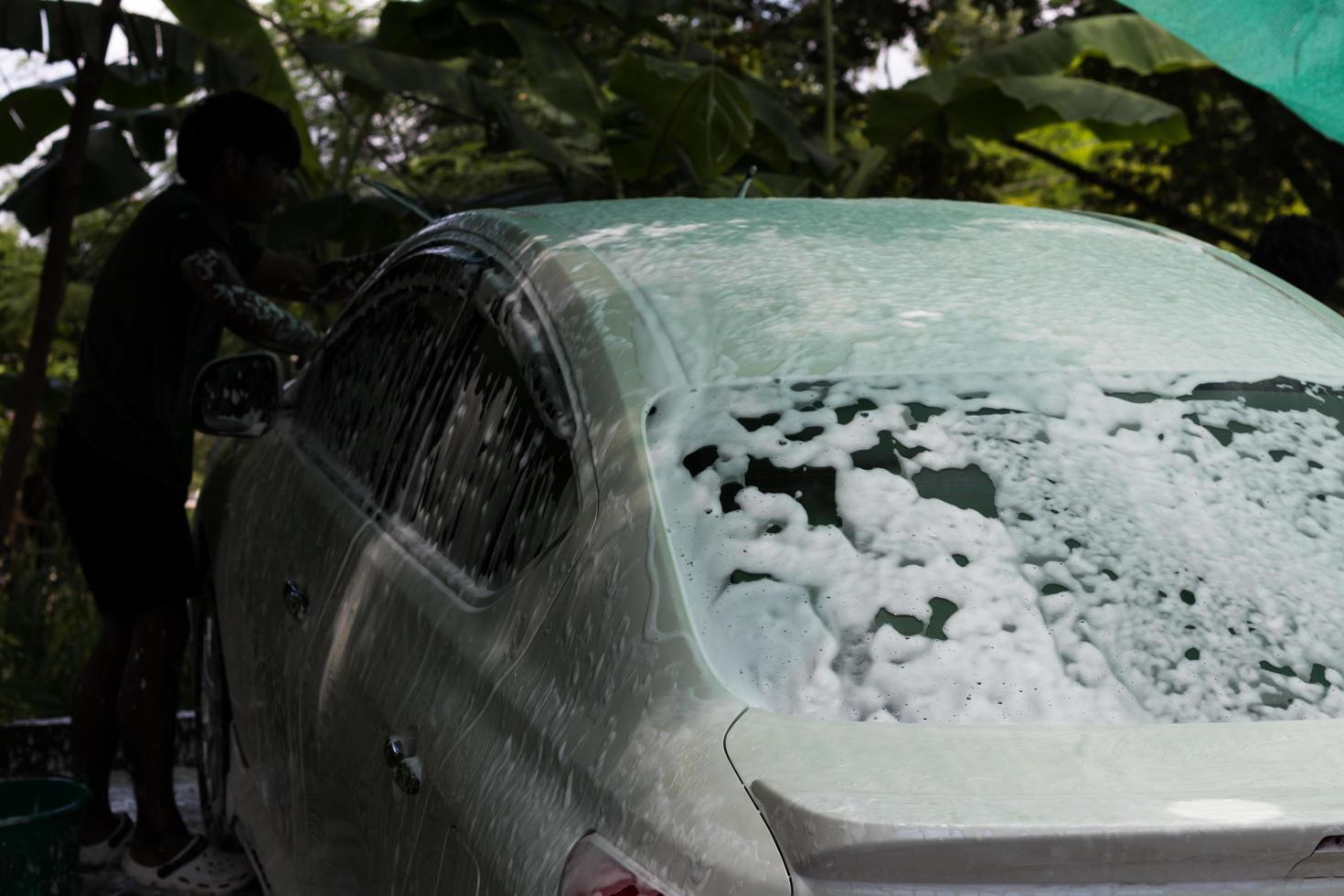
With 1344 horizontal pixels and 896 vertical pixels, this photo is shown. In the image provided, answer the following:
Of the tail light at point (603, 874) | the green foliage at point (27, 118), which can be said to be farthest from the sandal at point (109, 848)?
the green foliage at point (27, 118)

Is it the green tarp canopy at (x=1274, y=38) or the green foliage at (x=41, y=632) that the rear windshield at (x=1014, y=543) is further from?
the green foliage at (x=41, y=632)

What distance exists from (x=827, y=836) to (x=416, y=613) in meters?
1.05

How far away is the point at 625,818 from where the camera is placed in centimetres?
153

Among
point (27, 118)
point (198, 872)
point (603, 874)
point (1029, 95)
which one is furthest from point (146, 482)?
point (1029, 95)

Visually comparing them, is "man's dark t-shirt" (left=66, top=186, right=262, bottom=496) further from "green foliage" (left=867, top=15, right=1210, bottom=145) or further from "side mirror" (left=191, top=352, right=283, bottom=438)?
"green foliage" (left=867, top=15, right=1210, bottom=145)

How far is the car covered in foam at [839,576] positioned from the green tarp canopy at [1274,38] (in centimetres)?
184

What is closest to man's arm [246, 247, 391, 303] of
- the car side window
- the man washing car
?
the man washing car

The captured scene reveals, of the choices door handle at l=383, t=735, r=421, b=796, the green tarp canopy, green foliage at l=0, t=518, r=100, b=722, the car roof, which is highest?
the green tarp canopy

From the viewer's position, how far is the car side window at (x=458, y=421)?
2.13 metres

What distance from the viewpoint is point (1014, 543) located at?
5.92 feet

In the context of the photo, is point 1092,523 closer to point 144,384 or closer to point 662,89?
point 144,384

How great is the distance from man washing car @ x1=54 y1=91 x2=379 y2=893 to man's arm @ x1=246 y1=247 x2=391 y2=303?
33cm

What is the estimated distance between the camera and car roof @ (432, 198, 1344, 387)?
2068 millimetres

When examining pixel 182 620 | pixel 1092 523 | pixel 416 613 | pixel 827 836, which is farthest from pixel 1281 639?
pixel 182 620
